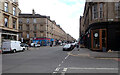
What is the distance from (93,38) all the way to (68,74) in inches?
688

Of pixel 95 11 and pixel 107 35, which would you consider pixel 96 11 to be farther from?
pixel 107 35

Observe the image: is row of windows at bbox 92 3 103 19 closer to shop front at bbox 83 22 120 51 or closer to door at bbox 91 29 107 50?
shop front at bbox 83 22 120 51

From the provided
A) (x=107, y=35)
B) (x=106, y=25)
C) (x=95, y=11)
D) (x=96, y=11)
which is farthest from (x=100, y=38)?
(x=95, y=11)

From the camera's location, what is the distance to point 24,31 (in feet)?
190

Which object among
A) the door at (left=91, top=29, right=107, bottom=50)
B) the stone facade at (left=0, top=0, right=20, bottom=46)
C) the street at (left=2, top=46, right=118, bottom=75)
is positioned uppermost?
the stone facade at (left=0, top=0, right=20, bottom=46)

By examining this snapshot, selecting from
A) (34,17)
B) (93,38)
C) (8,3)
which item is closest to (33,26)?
(34,17)

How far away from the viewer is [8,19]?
99.6ft

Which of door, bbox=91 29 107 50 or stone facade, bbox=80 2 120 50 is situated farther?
door, bbox=91 29 107 50

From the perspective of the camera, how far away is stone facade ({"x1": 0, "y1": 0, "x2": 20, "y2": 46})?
91.5ft

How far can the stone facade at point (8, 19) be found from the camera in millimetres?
27891

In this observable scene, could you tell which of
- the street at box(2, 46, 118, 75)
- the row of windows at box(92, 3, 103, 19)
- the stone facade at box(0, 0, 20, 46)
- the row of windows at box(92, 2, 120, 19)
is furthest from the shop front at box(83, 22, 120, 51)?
the stone facade at box(0, 0, 20, 46)

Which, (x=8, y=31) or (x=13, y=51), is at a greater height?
(x=8, y=31)

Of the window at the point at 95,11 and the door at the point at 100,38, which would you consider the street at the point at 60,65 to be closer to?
the door at the point at 100,38

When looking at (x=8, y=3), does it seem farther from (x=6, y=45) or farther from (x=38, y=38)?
(x=38, y=38)
